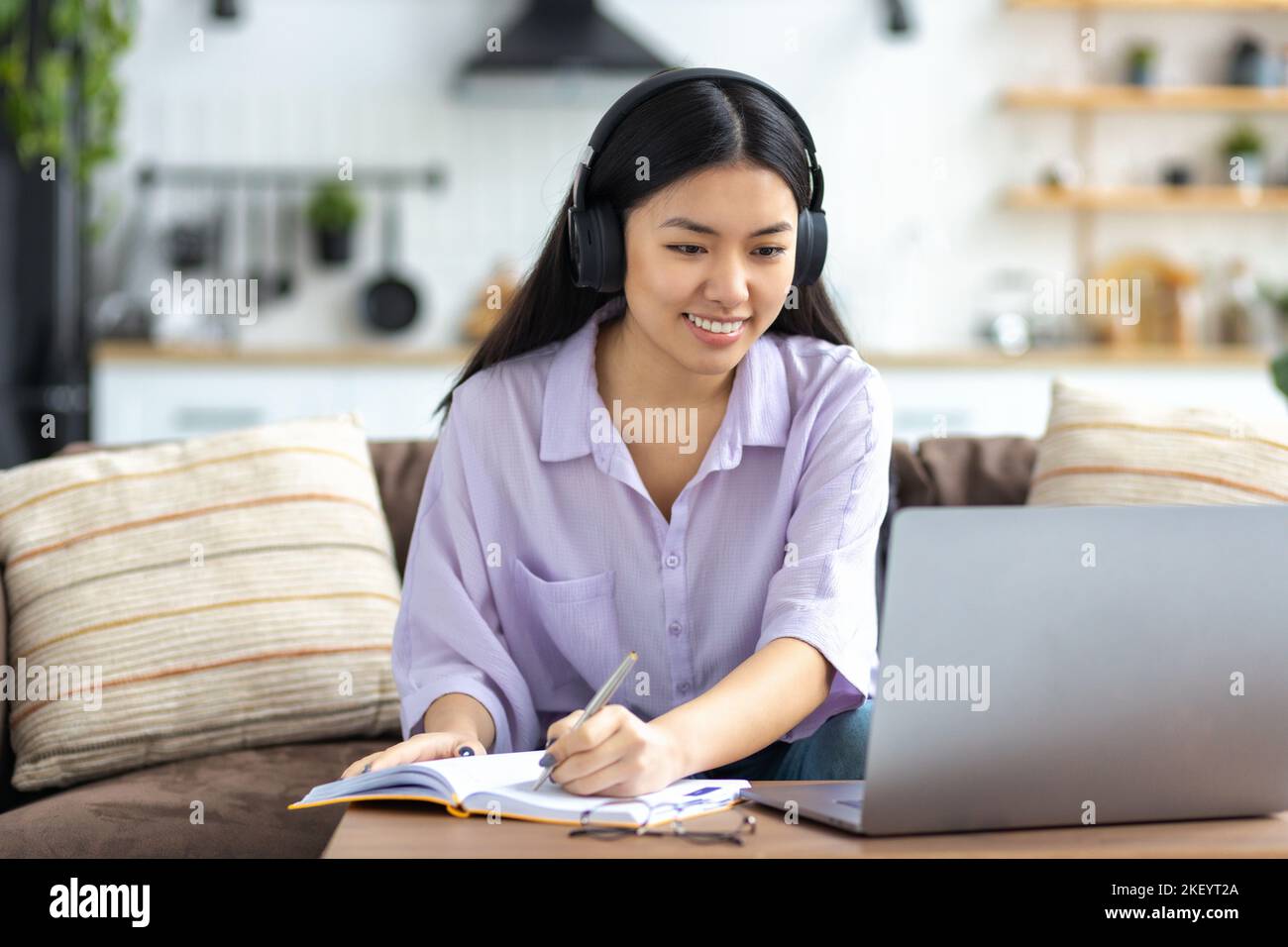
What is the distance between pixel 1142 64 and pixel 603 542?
3996mm

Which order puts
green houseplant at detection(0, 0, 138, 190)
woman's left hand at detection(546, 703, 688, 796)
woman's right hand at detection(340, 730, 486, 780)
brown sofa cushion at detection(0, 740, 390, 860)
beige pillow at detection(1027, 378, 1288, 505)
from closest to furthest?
woman's left hand at detection(546, 703, 688, 796), woman's right hand at detection(340, 730, 486, 780), brown sofa cushion at detection(0, 740, 390, 860), beige pillow at detection(1027, 378, 1288, 505), green houseplant at detection(0, 0, 138, 190)

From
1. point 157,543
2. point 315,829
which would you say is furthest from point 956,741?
point 157,543

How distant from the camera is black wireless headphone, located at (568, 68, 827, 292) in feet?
4.29

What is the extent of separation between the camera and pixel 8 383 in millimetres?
3691

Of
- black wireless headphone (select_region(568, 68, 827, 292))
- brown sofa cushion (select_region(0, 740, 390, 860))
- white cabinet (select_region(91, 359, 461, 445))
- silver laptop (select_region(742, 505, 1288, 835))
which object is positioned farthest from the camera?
white cabinet (select_region(91, 359, 461, 445))

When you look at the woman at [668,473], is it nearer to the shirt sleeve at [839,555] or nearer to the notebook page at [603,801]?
the shirt sleeve at [839,555]

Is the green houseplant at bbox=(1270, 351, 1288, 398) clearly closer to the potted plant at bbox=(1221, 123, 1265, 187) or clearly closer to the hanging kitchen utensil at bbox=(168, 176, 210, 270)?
Result: the potted plant at bbox=(1221, 123, 1265, 187)

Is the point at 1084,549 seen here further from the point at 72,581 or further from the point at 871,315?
the point at 871,315

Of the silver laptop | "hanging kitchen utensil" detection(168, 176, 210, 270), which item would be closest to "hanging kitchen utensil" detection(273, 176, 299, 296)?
"hanging kitchen utensil" detection(168, 176, 210, 270)

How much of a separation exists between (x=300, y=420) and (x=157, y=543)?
29 centimetres

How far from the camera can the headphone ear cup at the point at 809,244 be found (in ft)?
4.43

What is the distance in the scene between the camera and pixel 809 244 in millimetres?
1355

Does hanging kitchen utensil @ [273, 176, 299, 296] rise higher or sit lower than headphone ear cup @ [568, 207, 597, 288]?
higher

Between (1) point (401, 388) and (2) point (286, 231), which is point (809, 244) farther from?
(2) point (286, 231)
